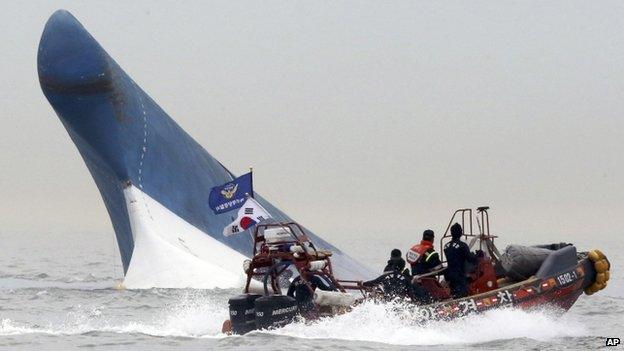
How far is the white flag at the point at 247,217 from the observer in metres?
21.8

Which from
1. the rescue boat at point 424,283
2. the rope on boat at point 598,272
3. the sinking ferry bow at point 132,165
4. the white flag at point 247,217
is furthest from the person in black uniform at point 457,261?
the sinking ferry bow at point 132,165

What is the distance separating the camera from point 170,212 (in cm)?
4012

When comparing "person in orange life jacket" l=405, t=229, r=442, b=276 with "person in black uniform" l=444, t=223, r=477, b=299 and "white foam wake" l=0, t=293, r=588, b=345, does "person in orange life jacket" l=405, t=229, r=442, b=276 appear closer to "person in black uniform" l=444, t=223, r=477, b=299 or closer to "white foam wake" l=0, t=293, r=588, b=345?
"person in black uniform" l=444, t=223, r=477, b=299

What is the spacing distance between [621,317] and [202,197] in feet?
62.7

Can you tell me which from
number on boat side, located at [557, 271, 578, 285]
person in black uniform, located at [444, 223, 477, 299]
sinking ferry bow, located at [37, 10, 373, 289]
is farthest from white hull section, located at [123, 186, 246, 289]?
number on boat side, located at [557, 271, 578, 285]

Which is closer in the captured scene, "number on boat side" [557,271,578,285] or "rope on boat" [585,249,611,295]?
"number on boat side" [557,271,578,285]

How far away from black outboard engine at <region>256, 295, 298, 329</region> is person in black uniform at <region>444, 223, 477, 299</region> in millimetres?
3167

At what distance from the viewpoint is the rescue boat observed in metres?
20.8

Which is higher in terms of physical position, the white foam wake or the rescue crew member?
the rescue crew member

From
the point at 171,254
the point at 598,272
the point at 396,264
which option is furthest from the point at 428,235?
the point at 171,254

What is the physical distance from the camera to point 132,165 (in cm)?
4038

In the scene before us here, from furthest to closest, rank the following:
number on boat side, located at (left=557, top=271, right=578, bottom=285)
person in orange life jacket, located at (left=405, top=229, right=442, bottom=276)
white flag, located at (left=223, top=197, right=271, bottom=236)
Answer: number on boat side, located at (left=557, top=271, right=578, bottom=285)
white flag, located at (left=223, top=197, right=271, bottom=236)
person in orange life jacket, located at (left=405, top=229, right=442, bottom=276)

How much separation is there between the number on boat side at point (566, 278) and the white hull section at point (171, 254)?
588 inches

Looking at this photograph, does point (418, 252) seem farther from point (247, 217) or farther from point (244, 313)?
point (244, 313)
